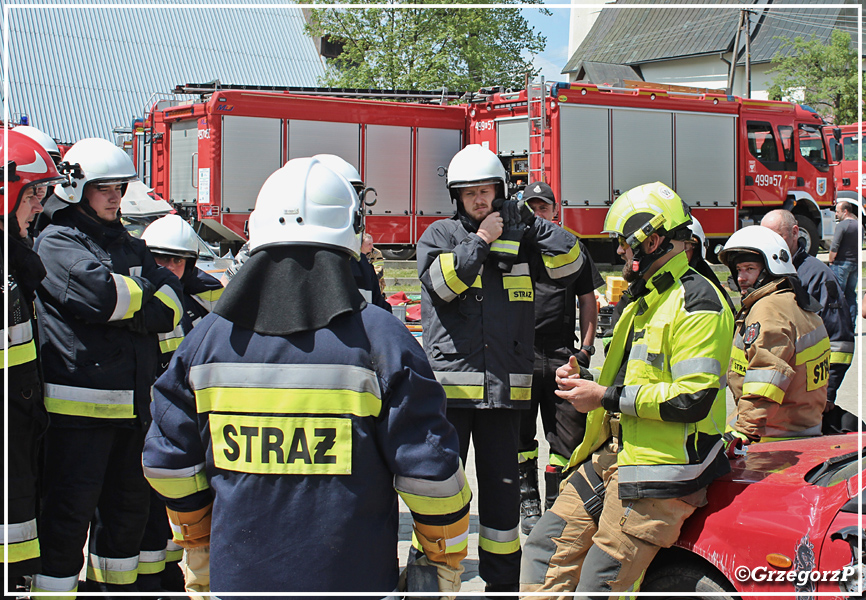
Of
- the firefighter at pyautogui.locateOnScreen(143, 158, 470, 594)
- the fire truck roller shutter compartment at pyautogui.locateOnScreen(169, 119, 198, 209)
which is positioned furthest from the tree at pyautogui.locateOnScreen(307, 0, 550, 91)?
the firefighter at pyautogui.locateOnScreen(143, 158, 470, 594)

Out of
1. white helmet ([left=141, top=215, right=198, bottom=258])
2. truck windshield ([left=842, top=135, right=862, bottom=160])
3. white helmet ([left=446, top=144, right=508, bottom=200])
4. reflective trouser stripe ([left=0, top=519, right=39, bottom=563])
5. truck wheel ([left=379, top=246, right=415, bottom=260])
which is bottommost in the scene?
reflective trouser stripe ([left=0, top=519, right=39, bottom=563])

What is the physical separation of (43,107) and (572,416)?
78.5 feet

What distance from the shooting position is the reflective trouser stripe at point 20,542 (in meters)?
2.68

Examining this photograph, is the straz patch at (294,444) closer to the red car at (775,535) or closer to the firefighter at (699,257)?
the red car at (775,535)

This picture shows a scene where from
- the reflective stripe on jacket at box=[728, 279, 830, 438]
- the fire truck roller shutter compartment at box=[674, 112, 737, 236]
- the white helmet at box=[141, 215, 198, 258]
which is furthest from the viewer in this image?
the fire truck roller shutter compartment at box=[674, 112, 737, 236]

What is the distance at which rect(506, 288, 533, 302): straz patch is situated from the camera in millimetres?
3590

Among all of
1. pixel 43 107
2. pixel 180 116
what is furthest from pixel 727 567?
pixel 43 107

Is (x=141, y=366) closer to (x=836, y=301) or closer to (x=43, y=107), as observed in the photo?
(x=836, y=301)

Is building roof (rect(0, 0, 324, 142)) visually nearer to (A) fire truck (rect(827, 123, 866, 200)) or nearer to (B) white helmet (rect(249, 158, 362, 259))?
(A) fire truck (rect(827, 123, 866, 200))

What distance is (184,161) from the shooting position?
15.3 meters

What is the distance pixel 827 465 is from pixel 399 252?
13858 mm

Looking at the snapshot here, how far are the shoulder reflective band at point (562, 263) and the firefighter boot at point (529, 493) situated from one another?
135 centimetres

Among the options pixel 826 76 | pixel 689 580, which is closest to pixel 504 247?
pixel 689 580

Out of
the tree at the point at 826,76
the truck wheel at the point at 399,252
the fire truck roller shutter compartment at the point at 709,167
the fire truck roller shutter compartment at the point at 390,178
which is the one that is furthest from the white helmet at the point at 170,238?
the tree at the point at 826,76
